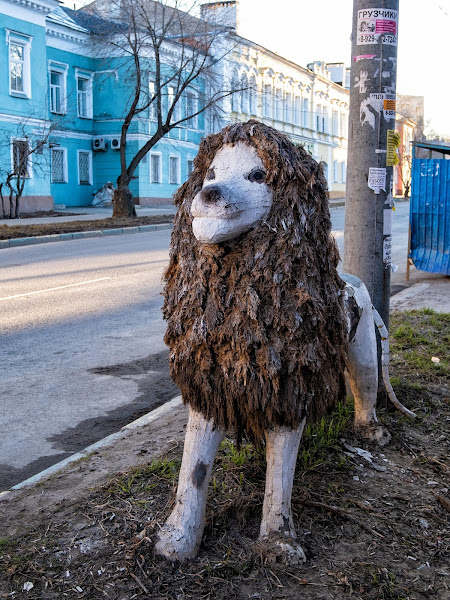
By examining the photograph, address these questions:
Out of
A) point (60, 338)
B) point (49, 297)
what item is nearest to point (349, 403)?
point (60, 338)

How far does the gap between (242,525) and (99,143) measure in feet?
96.6

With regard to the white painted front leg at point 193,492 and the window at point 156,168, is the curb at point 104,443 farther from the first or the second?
the window at point 156,168

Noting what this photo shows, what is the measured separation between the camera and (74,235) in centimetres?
1667

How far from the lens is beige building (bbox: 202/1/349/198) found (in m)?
35.9

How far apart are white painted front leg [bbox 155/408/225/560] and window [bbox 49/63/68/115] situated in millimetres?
27702

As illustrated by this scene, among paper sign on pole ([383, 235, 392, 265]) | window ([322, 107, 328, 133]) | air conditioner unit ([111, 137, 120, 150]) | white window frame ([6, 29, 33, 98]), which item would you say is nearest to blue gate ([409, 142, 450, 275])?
paper sign on pole ([383, 235, 392, 265])

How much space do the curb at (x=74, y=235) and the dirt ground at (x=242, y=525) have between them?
11.9 meters

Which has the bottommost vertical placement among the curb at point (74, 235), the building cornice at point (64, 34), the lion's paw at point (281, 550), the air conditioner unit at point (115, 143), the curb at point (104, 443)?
the curb at point (104, 443)

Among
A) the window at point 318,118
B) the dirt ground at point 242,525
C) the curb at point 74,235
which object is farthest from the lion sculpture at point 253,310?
the window at point 318,118

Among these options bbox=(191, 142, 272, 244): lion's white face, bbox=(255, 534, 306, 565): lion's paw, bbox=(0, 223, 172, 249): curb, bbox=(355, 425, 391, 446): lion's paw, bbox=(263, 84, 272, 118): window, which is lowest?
→ bbox=(255, 534, 306, 565): lion's paw

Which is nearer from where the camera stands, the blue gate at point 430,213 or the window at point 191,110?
the blue gate at point 430,213

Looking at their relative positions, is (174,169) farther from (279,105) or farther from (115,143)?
(279,105)

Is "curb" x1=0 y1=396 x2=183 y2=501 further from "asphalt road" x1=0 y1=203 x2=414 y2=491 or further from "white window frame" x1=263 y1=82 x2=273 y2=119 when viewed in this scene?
"white window frame" x1=263 y1=82 x2=273 y2=119

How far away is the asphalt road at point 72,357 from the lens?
4113 mm
